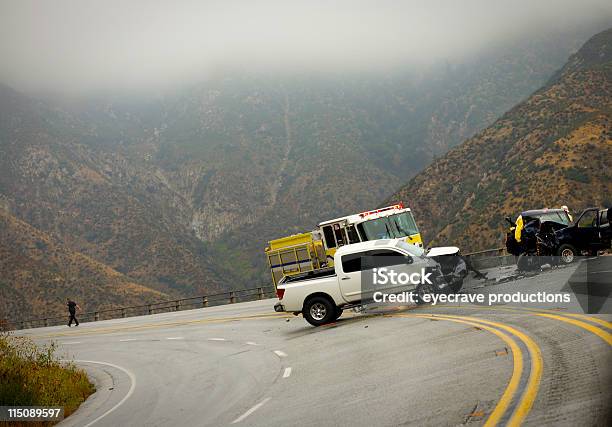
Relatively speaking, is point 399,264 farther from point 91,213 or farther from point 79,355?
point 91,213

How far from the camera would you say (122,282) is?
394ft

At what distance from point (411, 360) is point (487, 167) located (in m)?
83.0

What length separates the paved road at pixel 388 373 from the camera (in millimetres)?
8625

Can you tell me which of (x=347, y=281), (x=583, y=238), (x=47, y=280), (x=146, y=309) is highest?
(x=47, y=280)

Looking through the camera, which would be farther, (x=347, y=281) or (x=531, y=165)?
(x=531, y=165)

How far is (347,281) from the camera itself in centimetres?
2022

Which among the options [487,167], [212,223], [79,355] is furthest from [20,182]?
[79,355]

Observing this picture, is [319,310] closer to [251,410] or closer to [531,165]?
[251,410]

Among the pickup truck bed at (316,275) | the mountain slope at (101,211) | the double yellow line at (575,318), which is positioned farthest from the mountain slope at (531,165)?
the mountain slope at (101,211)

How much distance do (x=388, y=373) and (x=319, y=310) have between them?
8857 millimetres

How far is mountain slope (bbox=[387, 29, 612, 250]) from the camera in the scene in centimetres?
6706

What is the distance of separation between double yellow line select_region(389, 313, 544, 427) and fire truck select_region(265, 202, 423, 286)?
504 inches

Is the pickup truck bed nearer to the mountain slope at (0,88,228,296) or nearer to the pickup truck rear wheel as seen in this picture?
the pickup truck rear wheel

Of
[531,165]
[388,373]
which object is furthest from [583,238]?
[531,165]
